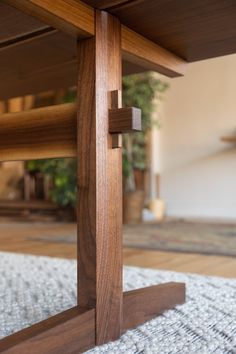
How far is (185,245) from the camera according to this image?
2.04 m

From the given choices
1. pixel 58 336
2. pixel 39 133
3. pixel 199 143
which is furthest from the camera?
pixel 199 143

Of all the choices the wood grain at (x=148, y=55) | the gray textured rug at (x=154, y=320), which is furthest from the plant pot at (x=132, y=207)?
the wood grain at (x=148, y=55)

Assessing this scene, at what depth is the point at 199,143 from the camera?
4.05 metres

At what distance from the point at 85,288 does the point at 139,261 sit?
95 cm

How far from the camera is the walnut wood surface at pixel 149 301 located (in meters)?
0.78

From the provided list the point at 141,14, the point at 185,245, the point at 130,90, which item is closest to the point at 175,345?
the point at 141,14

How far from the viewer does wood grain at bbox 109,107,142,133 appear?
684 mm

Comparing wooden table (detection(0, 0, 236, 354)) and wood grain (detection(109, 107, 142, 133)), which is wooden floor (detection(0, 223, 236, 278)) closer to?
wooden table (detection(0, 0, 236, 354))

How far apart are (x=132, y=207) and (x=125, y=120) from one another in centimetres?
289

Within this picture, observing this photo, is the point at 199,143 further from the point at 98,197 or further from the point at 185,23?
the point at 98,197

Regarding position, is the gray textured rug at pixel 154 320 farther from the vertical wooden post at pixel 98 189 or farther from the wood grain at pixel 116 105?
the wood grain at pixel 116 105

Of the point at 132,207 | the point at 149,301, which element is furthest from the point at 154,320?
the point at 132,207

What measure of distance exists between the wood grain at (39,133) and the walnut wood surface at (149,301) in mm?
304

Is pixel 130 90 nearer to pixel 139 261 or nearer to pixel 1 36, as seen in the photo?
pixel 139 261
